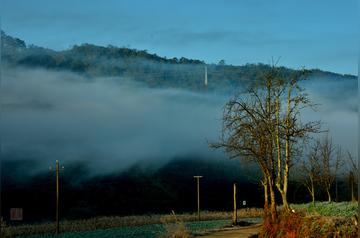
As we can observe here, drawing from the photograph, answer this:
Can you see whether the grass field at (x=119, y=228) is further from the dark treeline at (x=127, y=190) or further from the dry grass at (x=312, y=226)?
the dark treeline at (x=127, y=190)

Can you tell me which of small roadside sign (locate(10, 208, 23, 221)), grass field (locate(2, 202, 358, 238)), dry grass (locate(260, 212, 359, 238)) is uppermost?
dry grass (locate(260, 212, 359, 238))

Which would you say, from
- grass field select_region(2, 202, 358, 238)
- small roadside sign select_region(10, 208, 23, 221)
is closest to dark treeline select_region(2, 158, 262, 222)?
grass field select_region(2, 202, 358, 238)

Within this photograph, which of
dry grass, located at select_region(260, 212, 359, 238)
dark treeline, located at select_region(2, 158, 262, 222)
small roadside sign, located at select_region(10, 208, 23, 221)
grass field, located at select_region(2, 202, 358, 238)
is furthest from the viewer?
dark treeline, located at select_region(2, 158, 262, 222)

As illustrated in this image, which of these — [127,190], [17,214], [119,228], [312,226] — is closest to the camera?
[312,226]

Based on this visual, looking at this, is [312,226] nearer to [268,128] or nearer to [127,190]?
[268,128]

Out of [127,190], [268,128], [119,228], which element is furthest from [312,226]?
[127,190]

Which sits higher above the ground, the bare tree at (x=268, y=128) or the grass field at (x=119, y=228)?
the bare tree at (x=268, y=128)

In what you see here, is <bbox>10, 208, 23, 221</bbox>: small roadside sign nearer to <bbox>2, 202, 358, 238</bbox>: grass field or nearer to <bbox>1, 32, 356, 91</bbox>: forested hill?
<bbox>2, 202, 358, 238</bbox>: grass field

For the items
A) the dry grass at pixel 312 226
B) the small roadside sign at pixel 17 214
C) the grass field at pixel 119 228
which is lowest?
the grass field at pixel 119 228

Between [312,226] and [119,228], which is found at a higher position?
[312,226]

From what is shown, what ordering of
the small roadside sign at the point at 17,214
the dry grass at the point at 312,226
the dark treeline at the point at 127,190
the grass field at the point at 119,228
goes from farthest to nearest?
the dark treeline at the point at 127,190 < the small roadside sign at the point at 17,214 < the grass field at the point at 119,228 < the dry grass at the point at 312,226

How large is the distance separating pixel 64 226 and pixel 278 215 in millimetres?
28055

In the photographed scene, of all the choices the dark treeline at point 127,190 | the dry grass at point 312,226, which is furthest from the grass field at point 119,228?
the dark treeline at point 127,190

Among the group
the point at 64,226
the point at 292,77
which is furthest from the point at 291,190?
the point at 292,77
